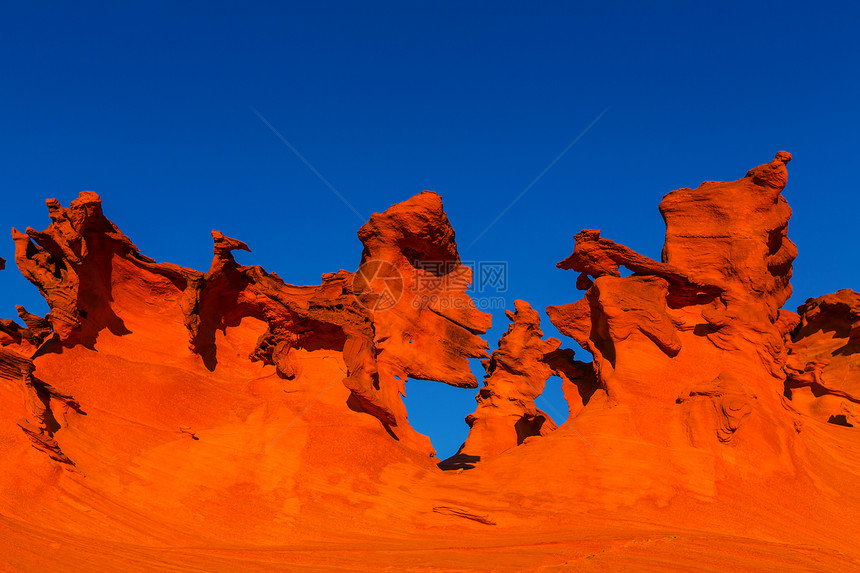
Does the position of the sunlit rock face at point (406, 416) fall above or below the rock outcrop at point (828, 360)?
below

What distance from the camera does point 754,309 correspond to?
19.0 metres

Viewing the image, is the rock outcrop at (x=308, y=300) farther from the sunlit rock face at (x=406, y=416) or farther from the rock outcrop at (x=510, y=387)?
the rock outcrop at (x=510, y=387)

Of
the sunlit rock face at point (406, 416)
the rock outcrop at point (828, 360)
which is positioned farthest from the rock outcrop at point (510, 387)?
the rock outcrop at point (828, 360)

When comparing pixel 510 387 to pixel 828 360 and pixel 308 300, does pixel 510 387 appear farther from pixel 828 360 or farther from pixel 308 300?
pixel 828 360

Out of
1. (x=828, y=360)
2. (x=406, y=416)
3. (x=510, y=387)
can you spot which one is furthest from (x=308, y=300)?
(x=828, y=360)

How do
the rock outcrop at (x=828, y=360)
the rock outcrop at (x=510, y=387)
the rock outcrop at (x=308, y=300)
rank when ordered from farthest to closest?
1. the rock outcrop at (x=510, y=387)
2. the rock outcrop at (x=828, y=360)
3. the rock outcrop at (x=308, y=300)

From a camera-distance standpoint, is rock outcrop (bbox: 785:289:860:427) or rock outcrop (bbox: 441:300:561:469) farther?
rock outcrop (bbox: 441:300:561:469)

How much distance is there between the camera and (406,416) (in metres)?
19.5

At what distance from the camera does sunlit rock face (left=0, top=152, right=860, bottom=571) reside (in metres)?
13.9

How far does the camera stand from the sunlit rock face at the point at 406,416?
45.6ft

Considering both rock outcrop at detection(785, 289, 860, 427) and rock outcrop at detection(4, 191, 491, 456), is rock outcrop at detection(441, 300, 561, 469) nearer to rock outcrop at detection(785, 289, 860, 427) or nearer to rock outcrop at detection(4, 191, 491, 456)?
rock outcrop at detection(4, 191, 491, 456)

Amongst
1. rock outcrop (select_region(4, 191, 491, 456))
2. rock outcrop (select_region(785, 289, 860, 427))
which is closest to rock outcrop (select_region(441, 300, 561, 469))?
rock outcrop (select_region(4, 191, 491, 456))

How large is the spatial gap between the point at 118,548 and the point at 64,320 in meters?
5.54

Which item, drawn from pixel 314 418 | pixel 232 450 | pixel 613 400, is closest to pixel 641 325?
pixel 613 400
